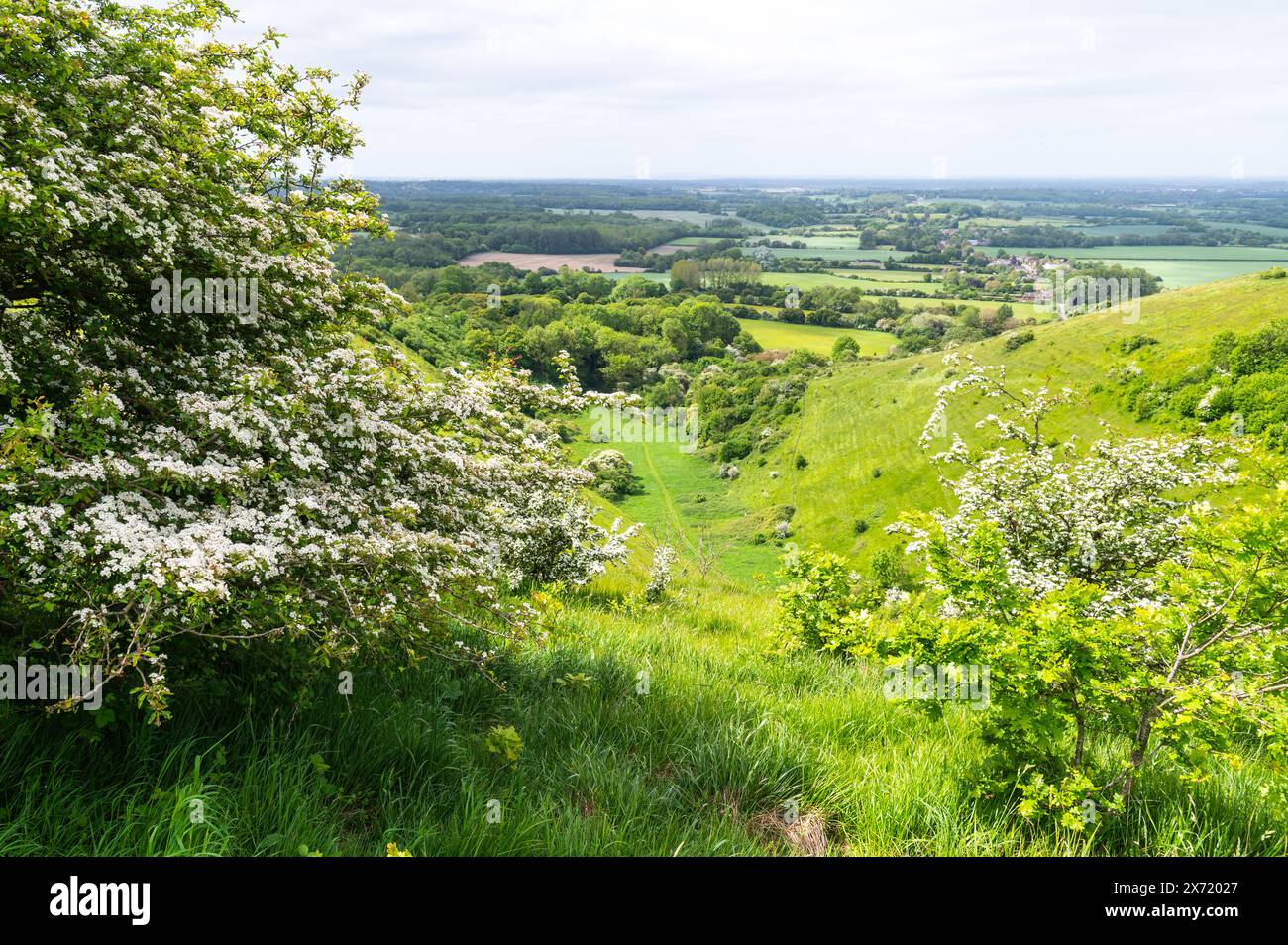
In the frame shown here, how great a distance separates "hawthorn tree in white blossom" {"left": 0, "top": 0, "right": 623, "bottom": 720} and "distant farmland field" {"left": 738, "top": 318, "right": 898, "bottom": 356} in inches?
6300

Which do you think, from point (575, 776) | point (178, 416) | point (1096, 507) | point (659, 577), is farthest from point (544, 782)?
point (1096, 507)

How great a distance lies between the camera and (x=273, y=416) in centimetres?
554

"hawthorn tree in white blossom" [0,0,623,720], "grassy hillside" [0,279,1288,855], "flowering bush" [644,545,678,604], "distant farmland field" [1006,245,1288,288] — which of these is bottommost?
"flowering bush" [644,545,678,604]

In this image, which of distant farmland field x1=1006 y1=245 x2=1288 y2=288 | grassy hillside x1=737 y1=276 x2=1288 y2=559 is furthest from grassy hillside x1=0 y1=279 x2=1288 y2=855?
distant farmland field x1=1006 y1=245 x2=1288 y2=288

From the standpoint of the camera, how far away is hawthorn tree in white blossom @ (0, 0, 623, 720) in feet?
13.0

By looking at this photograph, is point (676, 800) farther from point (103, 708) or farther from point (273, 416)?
point (273, 416)

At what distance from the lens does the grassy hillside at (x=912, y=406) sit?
8369 cm

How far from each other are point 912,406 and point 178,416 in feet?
384

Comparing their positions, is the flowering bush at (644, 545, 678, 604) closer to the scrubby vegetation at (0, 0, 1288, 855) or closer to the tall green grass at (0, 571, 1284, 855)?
the scrubby vegetation at (0, 0, 1288, 855)

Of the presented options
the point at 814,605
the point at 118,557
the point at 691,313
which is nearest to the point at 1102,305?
the point at 691,313

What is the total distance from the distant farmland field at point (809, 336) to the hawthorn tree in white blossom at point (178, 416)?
16002 cm

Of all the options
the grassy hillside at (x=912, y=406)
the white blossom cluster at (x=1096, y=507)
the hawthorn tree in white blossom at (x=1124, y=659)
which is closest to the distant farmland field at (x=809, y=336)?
the grassy hillside at (x=912, y=406)

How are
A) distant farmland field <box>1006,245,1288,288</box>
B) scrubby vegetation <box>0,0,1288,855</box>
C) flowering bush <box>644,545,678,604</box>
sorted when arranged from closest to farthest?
scrubby vegetation <box>0,0,1288,855</box>
flowering bush <box>644,545,678,604</box>
distant farmland field <box>1006,245,1288,288</box>
